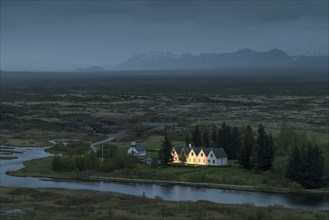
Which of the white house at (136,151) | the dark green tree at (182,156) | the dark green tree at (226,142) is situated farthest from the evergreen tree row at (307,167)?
the white house at (136,151)

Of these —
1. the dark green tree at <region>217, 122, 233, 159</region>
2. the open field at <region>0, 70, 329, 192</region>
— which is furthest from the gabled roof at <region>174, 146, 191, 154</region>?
the dark green tree at <region>217, 122, 233, 159</region>

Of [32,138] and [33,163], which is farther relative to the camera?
[32,138]

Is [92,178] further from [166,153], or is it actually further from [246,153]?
[246,153]

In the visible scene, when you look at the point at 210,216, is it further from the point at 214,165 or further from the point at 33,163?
the point at 33,163

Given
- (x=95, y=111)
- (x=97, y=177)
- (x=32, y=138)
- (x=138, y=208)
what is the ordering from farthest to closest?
(x=95, y=111)
(x=32, y=138)
(x=97, y=177)
(x=138, y=208)

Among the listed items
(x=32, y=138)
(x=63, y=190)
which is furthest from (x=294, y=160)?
(x=32, y=138)

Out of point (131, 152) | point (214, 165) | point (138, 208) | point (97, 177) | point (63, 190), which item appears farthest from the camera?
point (131, 152)

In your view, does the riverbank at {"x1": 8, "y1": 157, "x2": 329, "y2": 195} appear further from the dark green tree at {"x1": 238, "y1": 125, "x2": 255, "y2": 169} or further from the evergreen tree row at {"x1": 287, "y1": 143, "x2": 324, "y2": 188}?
the dark green tree at {"x1": 238, "y1": 125, "x2": 255, "y2": 169}
